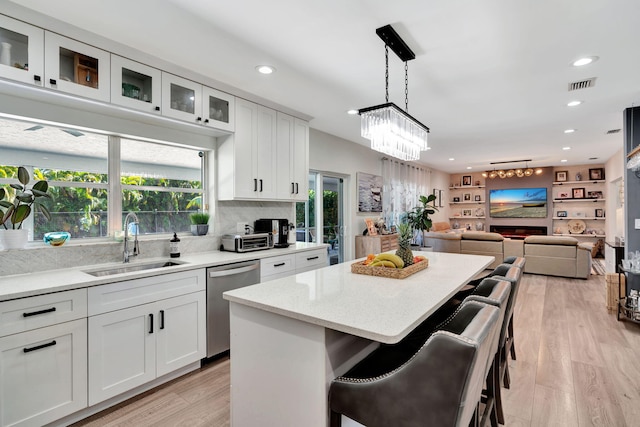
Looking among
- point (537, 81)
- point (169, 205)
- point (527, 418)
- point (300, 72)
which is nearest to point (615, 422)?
point (527, 418)

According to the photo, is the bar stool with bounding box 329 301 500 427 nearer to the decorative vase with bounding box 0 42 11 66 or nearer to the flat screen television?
the decorative vase with bounding box 0 42 11 66

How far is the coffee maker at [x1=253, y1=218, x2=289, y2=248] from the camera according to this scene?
144 inches

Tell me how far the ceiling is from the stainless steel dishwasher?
175cm

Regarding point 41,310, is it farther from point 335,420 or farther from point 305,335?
point 335,420

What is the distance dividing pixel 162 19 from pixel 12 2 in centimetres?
80

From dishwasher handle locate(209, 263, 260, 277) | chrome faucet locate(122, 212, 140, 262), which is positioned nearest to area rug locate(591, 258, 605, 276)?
dishwasher handle locate(209, 263, 260, 277)

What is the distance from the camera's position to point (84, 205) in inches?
102

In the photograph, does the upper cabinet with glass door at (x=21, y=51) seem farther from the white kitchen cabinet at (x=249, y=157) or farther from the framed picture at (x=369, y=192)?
the framed picture at (x=369, y=192)

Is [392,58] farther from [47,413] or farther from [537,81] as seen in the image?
[47,413]

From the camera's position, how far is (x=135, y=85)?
98.4 inches

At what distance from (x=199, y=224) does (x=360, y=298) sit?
221 cm

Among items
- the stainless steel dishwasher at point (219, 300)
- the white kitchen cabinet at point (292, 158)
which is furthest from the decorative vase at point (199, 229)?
the white kitchen cabinet at point (292, 158)

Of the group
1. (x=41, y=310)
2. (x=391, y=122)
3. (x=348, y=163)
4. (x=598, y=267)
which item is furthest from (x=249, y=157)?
(x=598, y=267)

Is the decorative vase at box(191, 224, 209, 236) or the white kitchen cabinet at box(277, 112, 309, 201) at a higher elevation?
the white kitchen cabinet at box(277, 112, 309, 201)
